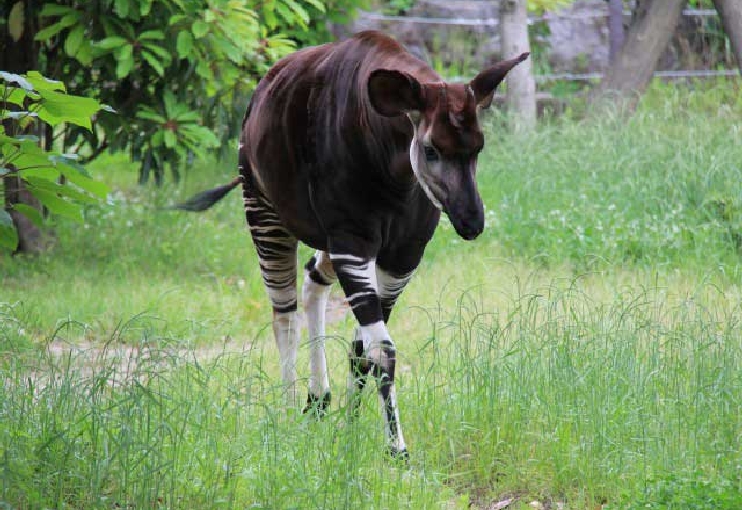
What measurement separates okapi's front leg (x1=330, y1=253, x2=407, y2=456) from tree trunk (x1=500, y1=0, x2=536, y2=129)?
230 inches

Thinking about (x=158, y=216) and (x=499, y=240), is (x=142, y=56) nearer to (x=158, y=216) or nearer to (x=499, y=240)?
(x=158, y=216)

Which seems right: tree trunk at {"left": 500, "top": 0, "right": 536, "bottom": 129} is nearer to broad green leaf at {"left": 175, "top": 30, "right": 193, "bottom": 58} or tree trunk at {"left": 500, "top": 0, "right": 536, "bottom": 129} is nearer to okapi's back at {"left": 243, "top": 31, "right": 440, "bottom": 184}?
broad green leaf at {"left": 175, "top": 30, "right": 193, "bottom": 58}

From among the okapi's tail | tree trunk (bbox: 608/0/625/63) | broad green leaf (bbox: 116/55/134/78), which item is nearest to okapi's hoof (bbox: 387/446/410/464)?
the okapi's tail

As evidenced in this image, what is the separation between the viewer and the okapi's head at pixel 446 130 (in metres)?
3.16

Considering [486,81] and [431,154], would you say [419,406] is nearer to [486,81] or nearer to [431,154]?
[431,154]

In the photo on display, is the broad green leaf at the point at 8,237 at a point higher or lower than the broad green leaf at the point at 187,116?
higher

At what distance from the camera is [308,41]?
790cm

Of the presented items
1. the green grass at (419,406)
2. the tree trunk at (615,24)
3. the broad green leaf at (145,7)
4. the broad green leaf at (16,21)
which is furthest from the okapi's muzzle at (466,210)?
the tree trunk at (615,24)

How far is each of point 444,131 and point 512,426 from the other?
1093mm

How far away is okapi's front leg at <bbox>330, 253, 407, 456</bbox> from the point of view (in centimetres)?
359

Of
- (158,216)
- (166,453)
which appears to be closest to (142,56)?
(158,216)

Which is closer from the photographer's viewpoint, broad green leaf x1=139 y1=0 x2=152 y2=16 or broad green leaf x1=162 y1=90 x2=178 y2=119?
broad green leaf x1=139 y1=0 x2=152 y2=16

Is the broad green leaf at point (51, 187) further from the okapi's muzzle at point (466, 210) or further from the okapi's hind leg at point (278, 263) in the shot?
the okapi's hind leg at point (278, 263)

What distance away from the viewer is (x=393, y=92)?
10.8 ft
